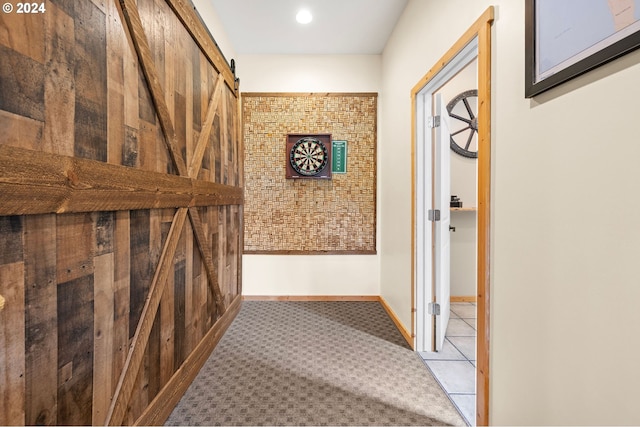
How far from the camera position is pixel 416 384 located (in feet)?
6.37

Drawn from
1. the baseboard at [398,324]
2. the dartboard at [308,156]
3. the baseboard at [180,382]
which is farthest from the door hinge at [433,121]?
the baseboard at [180,382]

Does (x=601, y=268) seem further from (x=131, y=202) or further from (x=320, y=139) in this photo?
(x=320, y=139)

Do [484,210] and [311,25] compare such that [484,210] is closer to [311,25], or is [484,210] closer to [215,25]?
[311,25]

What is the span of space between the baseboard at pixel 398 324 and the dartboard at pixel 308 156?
1.76 meters

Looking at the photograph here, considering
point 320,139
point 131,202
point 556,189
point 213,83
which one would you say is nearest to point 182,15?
point 213,83

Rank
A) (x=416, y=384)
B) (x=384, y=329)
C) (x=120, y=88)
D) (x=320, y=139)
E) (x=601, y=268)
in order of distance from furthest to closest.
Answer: (x=320, y=139)
(x=384, y=329)
(x=416, y=384)
(x=120, y=88)
(x=601, y=268)

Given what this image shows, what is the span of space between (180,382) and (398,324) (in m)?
1.94

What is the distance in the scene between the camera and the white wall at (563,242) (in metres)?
0.80

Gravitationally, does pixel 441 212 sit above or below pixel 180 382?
above

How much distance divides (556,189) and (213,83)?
2.52 m

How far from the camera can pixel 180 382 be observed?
70.0 inches

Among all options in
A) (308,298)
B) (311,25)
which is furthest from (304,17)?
(308,298)

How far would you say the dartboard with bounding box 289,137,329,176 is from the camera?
3.49 metres

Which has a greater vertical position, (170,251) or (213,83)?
(213,83)
